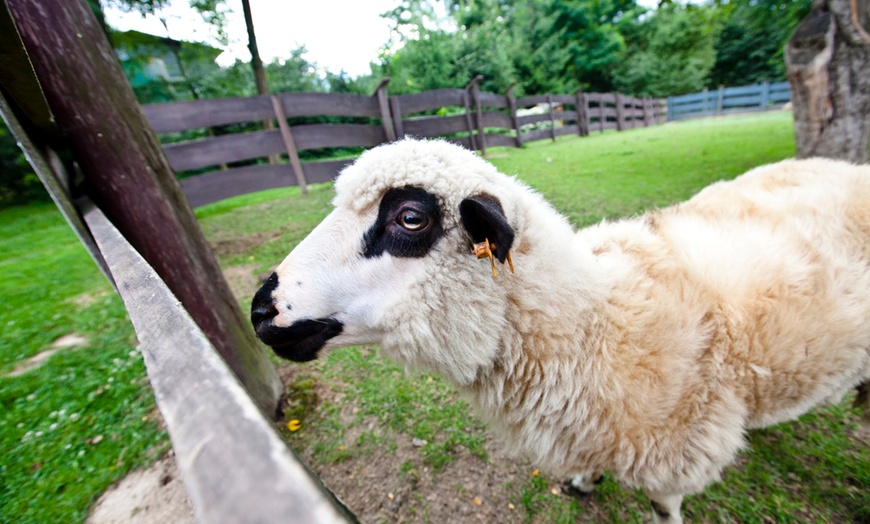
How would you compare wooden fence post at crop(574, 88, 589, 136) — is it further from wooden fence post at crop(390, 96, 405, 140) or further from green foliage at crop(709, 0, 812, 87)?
green foliage at crop(709, 0, 812, 87)

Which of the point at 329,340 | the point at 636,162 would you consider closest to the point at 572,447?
the point at 329,340

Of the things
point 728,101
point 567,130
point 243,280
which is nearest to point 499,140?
point 567,130

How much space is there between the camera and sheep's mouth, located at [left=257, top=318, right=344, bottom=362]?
4.40 feet

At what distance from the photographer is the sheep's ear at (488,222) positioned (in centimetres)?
120

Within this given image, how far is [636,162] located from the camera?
27.0 ft

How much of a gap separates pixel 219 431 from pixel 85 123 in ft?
6.91

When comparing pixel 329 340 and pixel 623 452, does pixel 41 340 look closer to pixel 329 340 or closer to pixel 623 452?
pixel 329 340

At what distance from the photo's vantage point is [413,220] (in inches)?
54.0

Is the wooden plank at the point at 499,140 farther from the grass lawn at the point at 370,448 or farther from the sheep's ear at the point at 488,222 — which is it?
the sheep's ear at the point at 488,222

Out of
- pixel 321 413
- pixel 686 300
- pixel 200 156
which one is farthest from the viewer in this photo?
pixel 200 156

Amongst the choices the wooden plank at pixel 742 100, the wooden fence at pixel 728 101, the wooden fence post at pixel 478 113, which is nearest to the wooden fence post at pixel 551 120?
the wooden fence post at pixel 478 113

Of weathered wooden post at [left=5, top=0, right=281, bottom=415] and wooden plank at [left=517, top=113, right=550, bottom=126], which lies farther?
wooden plank at [left=517, top=113, right=550, bottom=126]

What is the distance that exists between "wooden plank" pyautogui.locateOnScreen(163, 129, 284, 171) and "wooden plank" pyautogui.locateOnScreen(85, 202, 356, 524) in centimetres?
678

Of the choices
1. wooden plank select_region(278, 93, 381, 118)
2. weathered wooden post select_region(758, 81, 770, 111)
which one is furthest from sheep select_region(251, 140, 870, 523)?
weathered wooden post select_region(758, 81, 770, 111)
